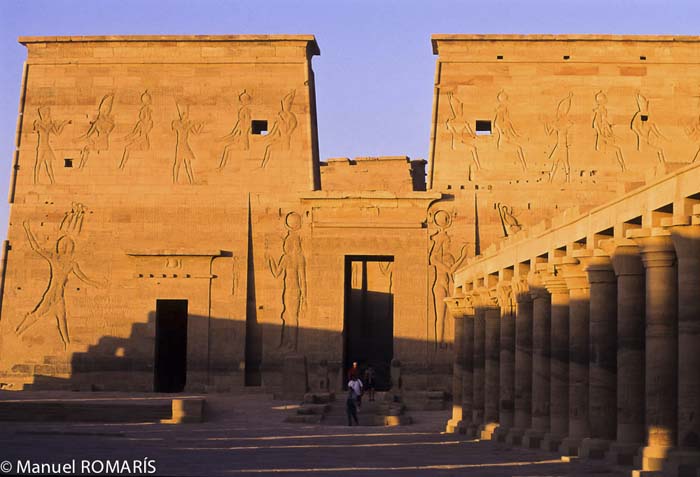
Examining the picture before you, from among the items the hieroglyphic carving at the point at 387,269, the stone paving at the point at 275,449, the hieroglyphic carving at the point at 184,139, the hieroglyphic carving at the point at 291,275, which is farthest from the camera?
the hieroglyphic carving at the point at 387,269

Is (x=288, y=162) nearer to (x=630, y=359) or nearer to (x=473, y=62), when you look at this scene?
(x=473, y=62)

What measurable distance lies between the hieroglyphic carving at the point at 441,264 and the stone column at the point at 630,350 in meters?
18.5

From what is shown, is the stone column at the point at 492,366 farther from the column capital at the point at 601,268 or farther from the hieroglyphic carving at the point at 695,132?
the hieroglyphic carving at the point at 695,132

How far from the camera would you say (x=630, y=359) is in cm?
1447

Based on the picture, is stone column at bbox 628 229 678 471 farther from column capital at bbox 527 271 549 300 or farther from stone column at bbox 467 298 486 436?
stone column at bbox 467 298 486 436

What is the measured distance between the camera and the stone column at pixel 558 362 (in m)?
17.6

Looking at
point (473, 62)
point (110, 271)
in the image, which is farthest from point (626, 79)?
point (110, 271)

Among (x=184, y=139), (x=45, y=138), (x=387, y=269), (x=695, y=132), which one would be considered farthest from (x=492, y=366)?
(x=387, y=269)

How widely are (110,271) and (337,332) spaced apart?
272 inches

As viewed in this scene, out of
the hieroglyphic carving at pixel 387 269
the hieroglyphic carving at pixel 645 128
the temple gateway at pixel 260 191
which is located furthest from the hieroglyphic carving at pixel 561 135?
the hieroglyphic carving at pixel 387 269

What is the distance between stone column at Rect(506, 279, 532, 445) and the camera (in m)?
20.0

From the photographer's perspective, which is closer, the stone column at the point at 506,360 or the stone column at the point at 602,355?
the stone column at the point at 602,355

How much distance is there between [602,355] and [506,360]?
597 cm

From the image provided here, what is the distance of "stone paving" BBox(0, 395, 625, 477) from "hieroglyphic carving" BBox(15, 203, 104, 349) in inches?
304
